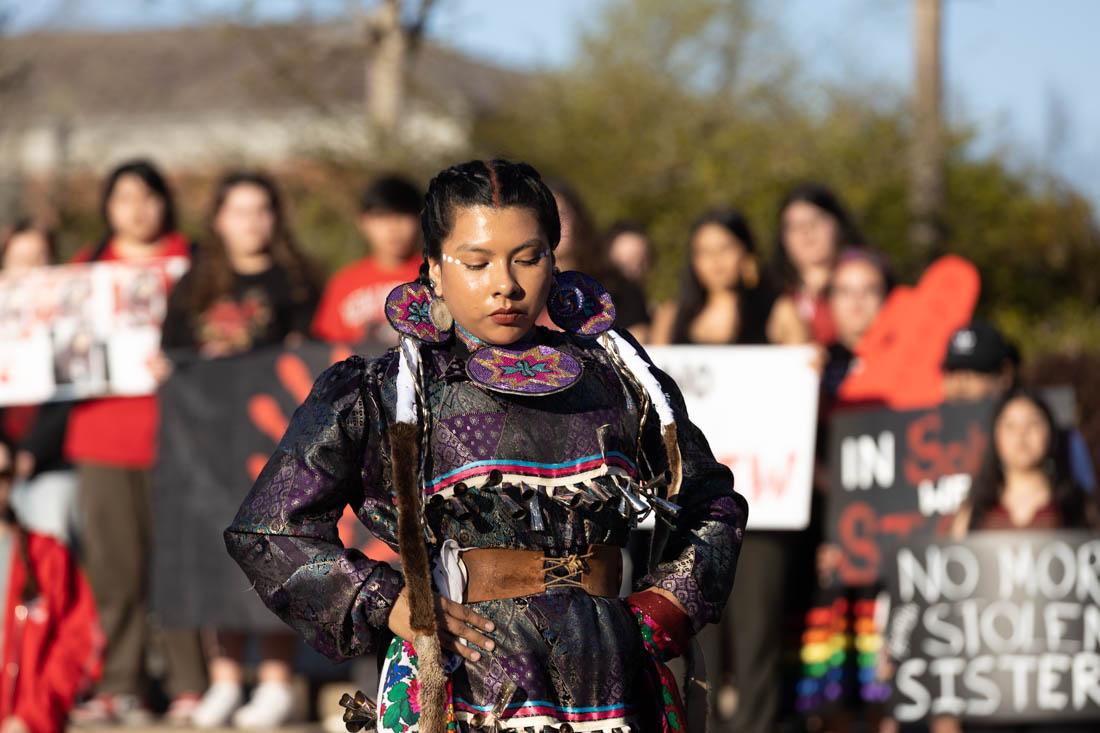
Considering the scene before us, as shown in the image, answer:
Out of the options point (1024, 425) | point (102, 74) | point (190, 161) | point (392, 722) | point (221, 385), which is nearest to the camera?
point (392, 722)

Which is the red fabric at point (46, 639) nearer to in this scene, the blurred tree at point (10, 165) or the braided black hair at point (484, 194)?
the braided black hair at point (484, 194)

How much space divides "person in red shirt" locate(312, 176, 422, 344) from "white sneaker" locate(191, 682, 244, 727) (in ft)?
4.74

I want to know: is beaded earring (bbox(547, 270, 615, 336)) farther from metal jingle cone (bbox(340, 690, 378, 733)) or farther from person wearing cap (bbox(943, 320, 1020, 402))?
person wearing cap (bbox(943, 320, 1020, 402))

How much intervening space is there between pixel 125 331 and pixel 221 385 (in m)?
0.64

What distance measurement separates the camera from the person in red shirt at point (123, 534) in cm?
763

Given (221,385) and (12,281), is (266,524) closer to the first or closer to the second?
(221,385)

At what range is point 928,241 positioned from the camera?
65.2 feet

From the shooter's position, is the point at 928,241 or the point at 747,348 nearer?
the point at 747,348

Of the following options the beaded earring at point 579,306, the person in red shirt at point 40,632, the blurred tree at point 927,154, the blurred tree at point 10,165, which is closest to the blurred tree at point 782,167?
the blurred tree at point 927,154

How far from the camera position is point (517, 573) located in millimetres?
3393

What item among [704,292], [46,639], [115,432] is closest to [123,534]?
[115,432]

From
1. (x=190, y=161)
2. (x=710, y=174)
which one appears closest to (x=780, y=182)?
(x=710, y=174)

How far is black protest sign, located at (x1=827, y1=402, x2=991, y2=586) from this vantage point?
7543mm

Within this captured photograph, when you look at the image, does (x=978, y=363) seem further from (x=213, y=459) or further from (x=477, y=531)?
(x=477, y=531)
